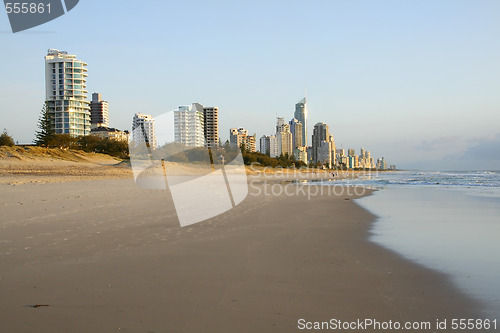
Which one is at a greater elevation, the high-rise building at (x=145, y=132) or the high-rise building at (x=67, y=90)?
the high-rise building at (x=67, y=90)

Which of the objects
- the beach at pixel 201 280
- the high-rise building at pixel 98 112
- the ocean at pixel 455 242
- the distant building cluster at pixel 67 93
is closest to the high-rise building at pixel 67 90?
the distant building cluster at pixel 67 93

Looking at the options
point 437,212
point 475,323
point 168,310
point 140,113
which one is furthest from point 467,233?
point 140,113

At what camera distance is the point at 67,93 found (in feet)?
339

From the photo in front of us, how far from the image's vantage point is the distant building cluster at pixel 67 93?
97.6m

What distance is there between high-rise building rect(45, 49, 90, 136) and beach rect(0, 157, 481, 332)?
326 feet

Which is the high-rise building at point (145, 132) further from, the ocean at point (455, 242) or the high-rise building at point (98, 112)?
the high-rise building at point (98, 112)

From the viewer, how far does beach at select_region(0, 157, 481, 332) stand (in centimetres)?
362

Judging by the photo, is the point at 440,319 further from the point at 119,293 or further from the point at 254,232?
the point at 254,232

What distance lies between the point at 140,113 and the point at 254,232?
593ft

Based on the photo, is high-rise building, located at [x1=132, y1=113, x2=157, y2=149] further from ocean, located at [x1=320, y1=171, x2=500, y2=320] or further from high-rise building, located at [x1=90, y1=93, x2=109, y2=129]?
high-rise building, located at [x1=90, y1=93, x2=109, y2=129]

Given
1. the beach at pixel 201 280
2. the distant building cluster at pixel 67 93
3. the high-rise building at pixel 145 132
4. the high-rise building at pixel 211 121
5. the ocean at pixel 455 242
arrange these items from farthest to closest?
1. the high-rise building at pixel 211 121
2. the distant building cluster at pixel 67 93
3. the high-rise building at pixel 145 132
4. the ocean at pixel 455 242
5. the beach at pixel 201 280

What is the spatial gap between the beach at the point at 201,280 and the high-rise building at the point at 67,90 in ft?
326

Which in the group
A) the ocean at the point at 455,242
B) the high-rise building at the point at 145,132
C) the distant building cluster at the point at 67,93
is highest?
the distant building cluster at the point at 67,93

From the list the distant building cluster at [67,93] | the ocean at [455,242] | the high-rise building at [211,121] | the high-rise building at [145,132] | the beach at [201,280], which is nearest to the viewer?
the beach at [201,280]
